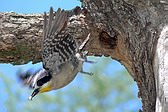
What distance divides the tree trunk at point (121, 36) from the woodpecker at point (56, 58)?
0.04 m

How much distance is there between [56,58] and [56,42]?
81 mm

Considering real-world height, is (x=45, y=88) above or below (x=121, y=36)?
below

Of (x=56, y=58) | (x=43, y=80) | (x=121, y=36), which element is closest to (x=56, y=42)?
(x=56, y=58)

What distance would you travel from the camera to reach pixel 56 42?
8.43 ft

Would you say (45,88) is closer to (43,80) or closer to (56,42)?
(43,80)

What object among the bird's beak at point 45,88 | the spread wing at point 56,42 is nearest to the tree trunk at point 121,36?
the spread wing at point 56,42

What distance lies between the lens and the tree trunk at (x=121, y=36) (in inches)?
84.7

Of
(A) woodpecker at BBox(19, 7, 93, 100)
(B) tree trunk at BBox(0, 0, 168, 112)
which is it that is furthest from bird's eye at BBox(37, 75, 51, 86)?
(B) tree trunk at BBox(0, 0, 168, 112)

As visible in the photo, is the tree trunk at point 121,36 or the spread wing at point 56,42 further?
the spread wing at point 56,42

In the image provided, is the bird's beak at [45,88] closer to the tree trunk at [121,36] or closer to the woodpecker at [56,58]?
the woodpecker at [56,58]

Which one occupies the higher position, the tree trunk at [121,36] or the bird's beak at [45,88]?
the tree trunk at [121,36]

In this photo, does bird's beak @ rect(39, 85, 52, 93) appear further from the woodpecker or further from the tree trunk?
the tree trunk

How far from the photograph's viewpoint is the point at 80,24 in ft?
8.14

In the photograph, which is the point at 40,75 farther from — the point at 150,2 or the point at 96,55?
the point at 150,2
